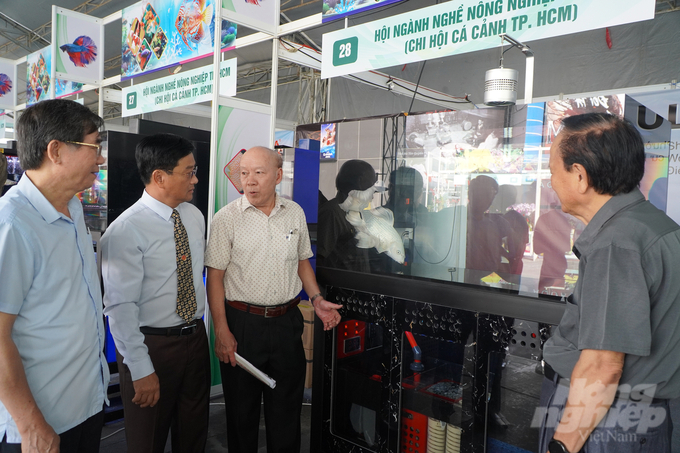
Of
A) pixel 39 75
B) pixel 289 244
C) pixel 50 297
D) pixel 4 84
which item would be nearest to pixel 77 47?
pixel 39 75

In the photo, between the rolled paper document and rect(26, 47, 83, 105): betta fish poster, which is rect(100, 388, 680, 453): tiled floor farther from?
rect(26, 47, 83, 105): betta fish poster

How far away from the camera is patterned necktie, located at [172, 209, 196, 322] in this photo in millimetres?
1993

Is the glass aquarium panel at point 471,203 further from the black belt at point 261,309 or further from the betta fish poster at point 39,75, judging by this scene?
the betta fish poster at point 39,75

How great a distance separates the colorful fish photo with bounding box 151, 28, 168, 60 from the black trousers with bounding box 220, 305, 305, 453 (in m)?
2.92

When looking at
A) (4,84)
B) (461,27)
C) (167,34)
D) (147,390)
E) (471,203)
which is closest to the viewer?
(147,390)

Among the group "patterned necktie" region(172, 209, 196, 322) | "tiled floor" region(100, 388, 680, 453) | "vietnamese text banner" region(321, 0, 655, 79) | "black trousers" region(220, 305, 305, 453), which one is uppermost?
"vietnamese text banner" region(321, 0, 655, 79)

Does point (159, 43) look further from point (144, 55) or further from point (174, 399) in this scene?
point (174, 399)

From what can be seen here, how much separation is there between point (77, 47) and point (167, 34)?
1732mm

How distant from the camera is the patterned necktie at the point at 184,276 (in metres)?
1.99

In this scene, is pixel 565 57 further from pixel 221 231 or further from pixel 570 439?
pixel 570 439

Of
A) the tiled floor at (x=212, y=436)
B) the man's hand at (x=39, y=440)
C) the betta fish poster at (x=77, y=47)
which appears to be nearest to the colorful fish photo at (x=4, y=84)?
the betta fish poster at (x=77, y=47)

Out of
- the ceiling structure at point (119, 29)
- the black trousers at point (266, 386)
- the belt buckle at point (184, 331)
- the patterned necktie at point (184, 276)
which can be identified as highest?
the ceiling structure at point (119, 29)

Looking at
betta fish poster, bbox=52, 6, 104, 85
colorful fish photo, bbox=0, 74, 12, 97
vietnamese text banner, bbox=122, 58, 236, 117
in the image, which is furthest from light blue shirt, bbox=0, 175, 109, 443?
colorful fish photo, bbox=0, 74, 12, 97

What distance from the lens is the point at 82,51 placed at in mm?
5125
